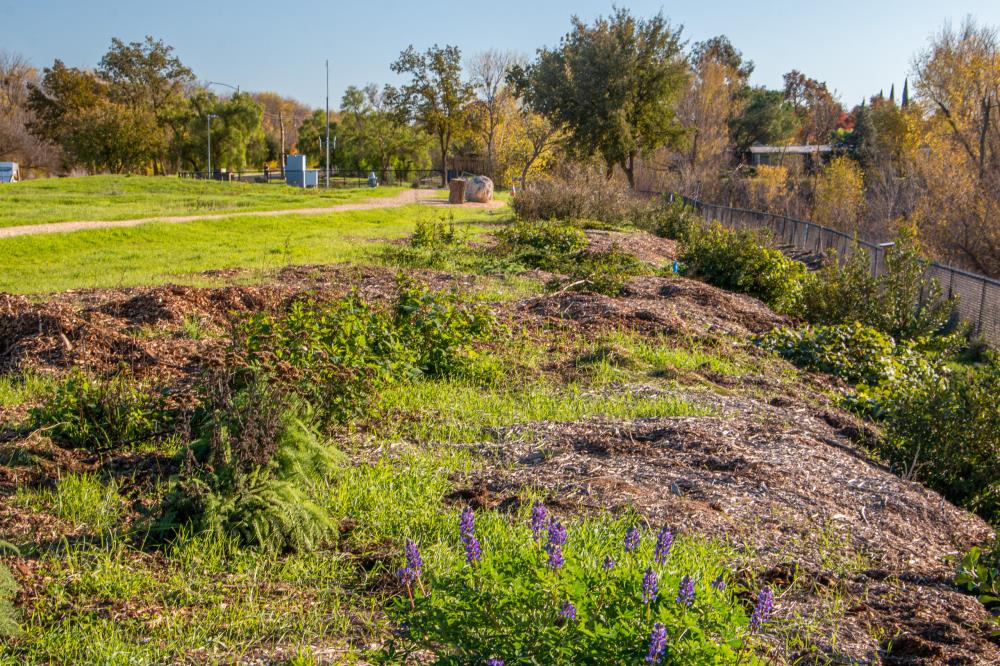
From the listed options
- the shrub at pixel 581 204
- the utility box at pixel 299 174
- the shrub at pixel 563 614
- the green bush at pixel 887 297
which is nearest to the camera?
the shrub at pixel 563 614

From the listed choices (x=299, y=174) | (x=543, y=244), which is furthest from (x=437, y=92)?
(x=543, y=244)

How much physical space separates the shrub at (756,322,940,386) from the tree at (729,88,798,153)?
60.3 meters

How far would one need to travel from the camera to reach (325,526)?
3.90 meters

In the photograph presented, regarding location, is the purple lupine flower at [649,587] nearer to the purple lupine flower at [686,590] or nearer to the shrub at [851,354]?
the purple lupine flower at [686,590]

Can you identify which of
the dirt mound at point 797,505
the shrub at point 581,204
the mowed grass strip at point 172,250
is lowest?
the dirt mound at point 797,505

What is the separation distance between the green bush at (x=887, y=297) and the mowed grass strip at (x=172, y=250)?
7.70 meters

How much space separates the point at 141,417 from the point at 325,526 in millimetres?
1861

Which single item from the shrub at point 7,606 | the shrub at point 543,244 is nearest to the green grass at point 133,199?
the shrub at point 543,244

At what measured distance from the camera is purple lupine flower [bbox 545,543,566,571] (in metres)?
2.58

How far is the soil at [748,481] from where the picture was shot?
11.6 ft

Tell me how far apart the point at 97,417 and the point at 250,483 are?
68.0 inches

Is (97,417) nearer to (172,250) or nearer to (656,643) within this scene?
(656,643)

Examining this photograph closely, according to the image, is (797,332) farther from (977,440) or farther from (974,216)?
(974,216)

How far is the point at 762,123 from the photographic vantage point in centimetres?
6825
